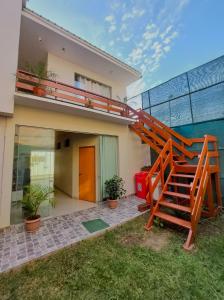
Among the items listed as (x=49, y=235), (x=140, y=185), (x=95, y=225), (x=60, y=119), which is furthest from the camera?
(x=140, y=185)

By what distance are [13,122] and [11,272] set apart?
11.8 feet

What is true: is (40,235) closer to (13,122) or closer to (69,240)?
(69,240)

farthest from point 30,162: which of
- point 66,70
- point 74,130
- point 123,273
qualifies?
point 66,70

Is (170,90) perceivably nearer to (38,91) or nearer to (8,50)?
(38,91)

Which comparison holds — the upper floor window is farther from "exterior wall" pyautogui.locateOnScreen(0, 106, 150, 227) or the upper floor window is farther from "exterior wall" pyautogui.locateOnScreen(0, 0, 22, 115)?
"exterior wall" pyautogui.locateOnScreen(0, 0, 22, 115)

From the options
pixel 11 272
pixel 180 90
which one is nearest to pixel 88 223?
pixel 11 272

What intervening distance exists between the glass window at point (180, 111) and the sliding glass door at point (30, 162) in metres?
5.80

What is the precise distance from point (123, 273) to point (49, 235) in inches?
83.8

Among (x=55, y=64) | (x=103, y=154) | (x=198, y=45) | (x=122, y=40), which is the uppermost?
(x=122, y=40)

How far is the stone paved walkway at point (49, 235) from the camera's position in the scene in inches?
113

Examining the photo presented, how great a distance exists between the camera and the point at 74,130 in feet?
17.8

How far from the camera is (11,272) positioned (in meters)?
2.51

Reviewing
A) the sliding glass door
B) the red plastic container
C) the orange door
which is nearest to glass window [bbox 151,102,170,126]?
the red plastic container

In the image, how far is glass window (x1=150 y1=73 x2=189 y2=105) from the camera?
684 centimetres
